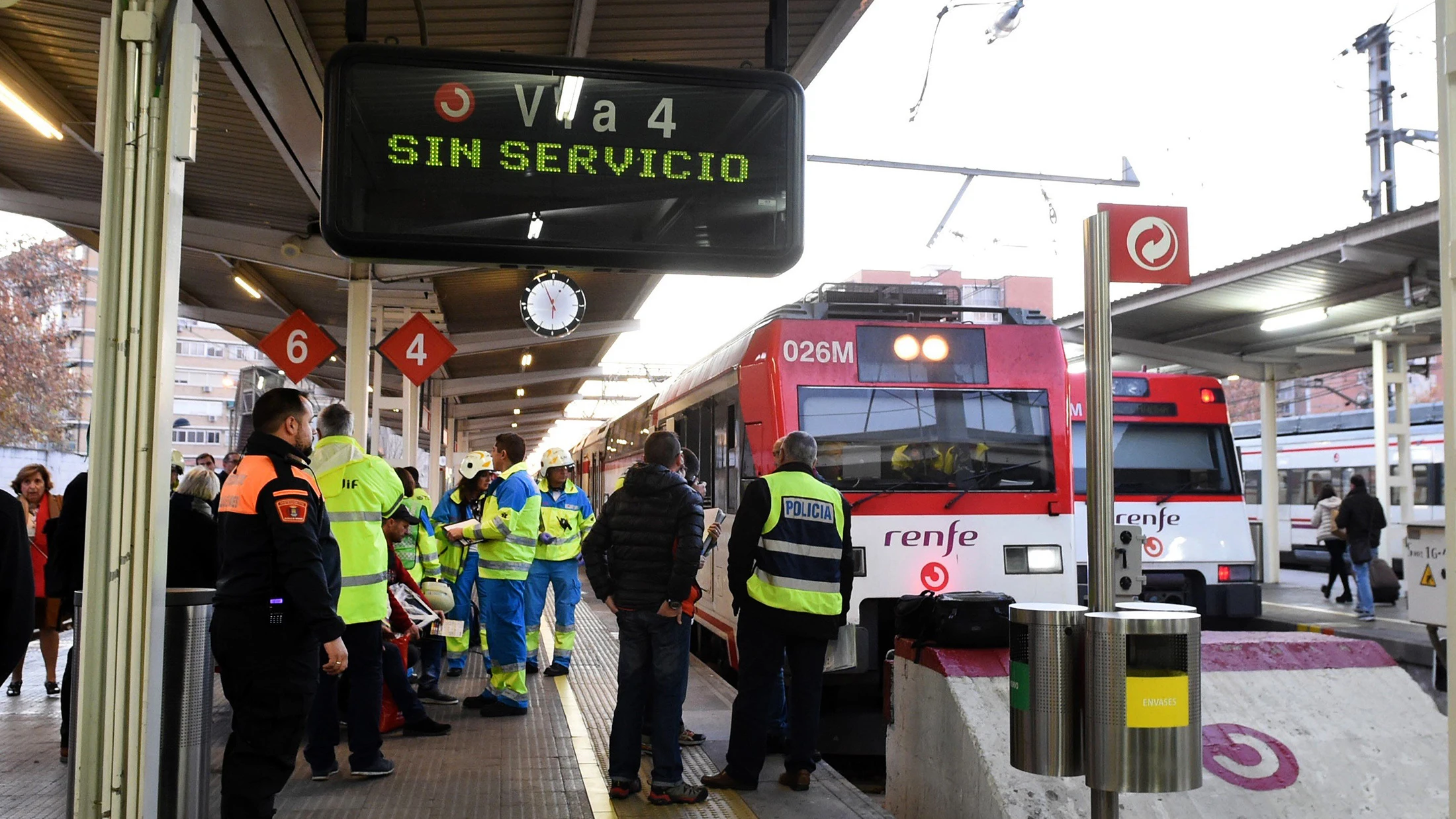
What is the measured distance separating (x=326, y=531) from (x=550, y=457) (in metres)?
4.82

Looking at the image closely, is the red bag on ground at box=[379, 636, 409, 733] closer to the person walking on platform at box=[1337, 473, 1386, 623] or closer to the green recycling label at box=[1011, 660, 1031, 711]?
the green recycling label at box=[1011, 660, 1031, 711]

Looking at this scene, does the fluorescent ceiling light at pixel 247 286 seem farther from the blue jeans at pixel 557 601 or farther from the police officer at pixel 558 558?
the blue jeans at pixel 557 601

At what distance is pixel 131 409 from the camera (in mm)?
3750

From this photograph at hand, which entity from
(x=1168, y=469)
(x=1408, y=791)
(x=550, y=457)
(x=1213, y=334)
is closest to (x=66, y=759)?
(x=550, y=457)

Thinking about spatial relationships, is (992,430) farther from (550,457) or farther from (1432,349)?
(1432,349)

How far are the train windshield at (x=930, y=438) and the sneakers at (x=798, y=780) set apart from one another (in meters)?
2.39

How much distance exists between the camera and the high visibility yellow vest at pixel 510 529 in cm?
814

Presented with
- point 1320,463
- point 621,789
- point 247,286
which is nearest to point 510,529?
point 621,789

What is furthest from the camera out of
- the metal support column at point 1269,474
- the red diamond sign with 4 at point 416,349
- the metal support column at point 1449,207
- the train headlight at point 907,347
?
the metal support column at point 1269,474

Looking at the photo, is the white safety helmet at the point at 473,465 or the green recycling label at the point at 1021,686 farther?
the white safety helmet at the point at 473,465

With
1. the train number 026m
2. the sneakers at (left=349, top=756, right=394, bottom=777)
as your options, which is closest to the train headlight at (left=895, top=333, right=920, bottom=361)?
the train number 026m

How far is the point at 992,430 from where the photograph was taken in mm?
8445

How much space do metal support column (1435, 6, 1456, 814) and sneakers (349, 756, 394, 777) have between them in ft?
16.6

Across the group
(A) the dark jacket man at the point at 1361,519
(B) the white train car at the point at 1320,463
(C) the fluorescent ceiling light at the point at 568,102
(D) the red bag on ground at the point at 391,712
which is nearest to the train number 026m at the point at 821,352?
(D) the red bag on ground at the point at 391,712
